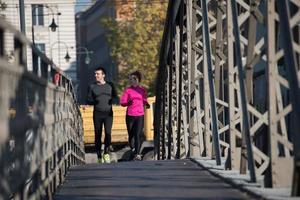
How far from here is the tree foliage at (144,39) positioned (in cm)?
7456

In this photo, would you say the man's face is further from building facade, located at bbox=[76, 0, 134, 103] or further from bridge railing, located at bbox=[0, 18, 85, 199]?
building facade, located at bbox=[76, 0, 134, 103]

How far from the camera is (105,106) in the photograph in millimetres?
20000

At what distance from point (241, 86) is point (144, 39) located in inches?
2534

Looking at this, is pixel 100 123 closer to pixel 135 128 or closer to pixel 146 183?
pixel 135 128

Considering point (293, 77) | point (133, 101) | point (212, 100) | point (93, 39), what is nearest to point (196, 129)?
point (133, 101)

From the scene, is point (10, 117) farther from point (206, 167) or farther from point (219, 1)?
point (219, 1)

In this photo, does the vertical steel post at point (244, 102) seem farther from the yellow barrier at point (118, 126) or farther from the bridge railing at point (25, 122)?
the yellow barrier at point (118, 126)

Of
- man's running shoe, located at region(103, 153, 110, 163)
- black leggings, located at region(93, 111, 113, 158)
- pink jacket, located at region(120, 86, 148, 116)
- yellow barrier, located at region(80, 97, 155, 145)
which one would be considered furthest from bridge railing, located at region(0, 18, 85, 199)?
yellow barrier, located at region(80, 97, 155, 145)

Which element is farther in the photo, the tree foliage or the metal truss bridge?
the tree foliage

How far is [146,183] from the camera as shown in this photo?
1245 cm

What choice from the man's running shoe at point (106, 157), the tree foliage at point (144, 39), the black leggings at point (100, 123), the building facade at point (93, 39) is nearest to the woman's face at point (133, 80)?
the black leggings at point (100, 123)

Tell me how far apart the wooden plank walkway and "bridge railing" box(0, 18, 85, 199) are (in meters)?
0.51

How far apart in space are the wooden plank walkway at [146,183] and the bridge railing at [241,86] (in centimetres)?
45

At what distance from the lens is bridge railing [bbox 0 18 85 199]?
24.6 feet
